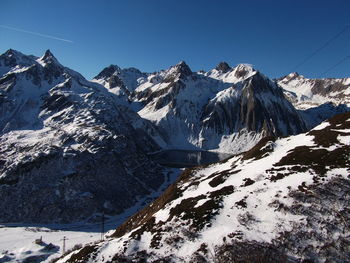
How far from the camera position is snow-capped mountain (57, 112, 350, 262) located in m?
26.3

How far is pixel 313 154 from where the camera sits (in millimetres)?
41125

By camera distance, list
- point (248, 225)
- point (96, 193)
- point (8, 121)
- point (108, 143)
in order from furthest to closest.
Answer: point (8, 121)
point (108, 143)
point (96, 193)
point (248, 225)

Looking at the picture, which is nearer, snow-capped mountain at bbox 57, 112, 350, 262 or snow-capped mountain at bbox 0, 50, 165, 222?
snow-capped mountain at bbox 57, 112, 350, 262

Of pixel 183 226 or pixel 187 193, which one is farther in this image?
pixel 187 193

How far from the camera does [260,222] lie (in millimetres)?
29547

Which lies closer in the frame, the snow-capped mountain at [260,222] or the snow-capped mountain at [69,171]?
the snow-capped mountain at [260,222]

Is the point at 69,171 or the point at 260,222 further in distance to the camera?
the point at 69,171

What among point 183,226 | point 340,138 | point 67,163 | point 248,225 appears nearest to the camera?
point 248,225

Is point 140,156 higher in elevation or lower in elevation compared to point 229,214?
higher

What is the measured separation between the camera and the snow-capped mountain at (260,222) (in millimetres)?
26312

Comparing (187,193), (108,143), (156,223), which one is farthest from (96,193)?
(156,223)

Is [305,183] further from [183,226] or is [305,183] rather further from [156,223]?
[156,223]

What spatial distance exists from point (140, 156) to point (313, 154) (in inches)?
5014

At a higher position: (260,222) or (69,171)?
(69,171)
